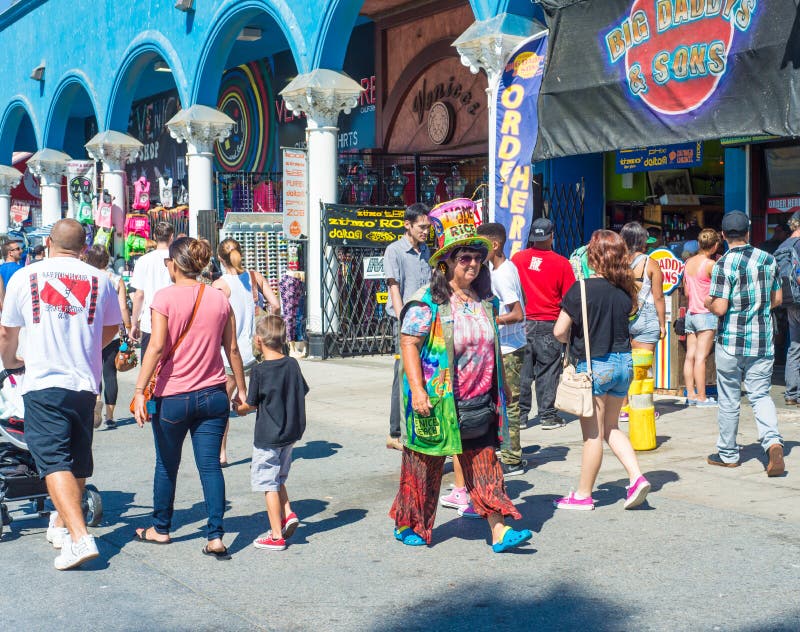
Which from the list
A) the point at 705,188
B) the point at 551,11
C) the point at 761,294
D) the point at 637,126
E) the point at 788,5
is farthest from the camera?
the point at 705,188

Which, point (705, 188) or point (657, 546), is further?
point (705, 188)

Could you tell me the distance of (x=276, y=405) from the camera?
575cm

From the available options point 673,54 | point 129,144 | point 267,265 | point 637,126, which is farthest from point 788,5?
point 129,144

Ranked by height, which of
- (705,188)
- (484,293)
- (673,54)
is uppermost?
(673,54)

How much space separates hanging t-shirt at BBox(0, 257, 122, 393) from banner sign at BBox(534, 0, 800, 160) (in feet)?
22.2

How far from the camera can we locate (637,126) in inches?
429

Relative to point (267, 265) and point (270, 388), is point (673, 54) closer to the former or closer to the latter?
point (270, 388)

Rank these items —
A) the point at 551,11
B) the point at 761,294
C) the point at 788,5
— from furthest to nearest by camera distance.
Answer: the point at 551,11 < the point at 788,5 < the point at 761,294

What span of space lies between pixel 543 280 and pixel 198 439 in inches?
167

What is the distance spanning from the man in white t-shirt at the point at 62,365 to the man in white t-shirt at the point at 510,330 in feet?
9.80

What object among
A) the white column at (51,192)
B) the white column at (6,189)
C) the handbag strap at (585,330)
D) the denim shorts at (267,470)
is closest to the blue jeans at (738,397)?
the handbag strap at (585,330)

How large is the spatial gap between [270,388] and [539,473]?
8.63ft

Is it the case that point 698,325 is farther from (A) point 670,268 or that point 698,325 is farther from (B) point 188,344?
(B) point 188,344

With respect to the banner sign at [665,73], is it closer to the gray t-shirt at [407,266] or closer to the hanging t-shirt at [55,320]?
the gray t-shirt at [407,266]
